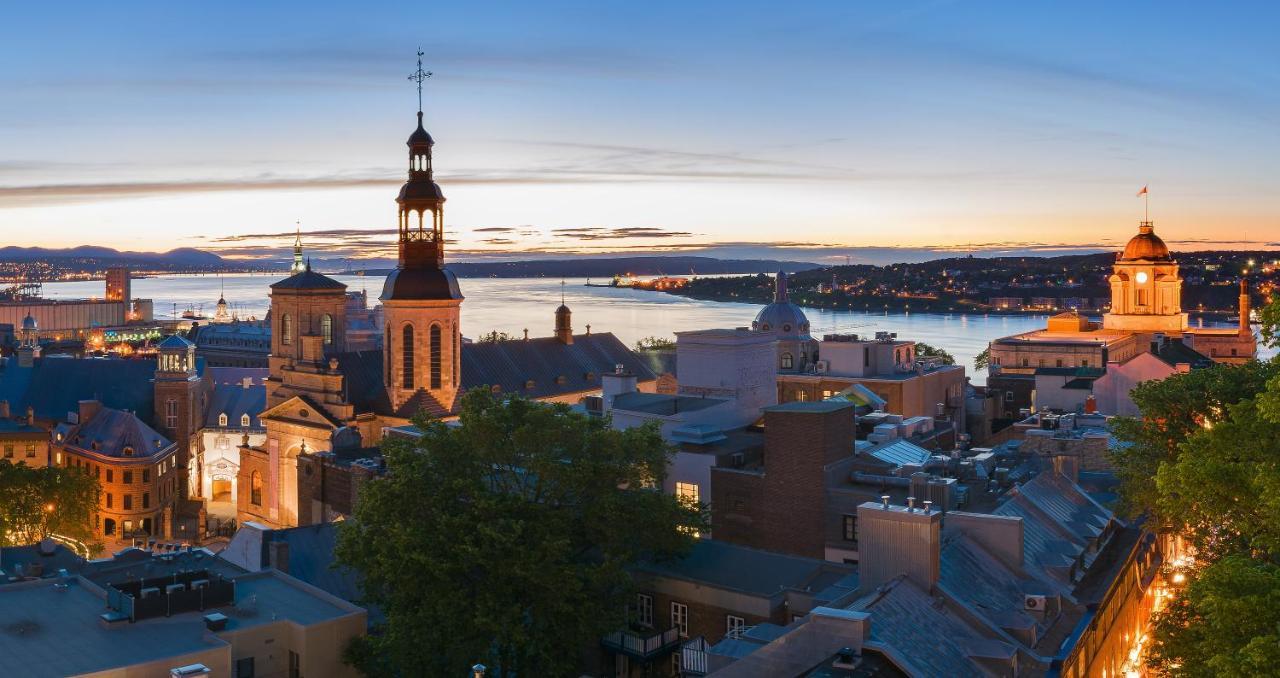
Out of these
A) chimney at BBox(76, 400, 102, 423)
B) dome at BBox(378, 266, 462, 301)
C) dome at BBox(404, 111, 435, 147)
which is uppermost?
dome at BBox(404, 111, 435, 147)

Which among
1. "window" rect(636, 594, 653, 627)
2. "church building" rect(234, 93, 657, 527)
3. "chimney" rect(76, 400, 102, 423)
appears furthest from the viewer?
"chimney" rect(76, 400, 102, 423)

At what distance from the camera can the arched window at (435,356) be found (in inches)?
2413

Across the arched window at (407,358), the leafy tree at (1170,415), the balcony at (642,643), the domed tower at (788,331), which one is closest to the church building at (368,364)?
the arched window at (407,358)

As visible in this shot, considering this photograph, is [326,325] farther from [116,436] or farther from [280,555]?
[280,555]

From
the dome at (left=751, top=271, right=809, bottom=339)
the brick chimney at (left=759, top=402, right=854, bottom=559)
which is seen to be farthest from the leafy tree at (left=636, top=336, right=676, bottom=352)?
the brick chimney at (left=759, top=402, right=854, bottom=559)

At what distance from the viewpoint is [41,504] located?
50469mm

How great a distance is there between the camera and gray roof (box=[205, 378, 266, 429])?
77.6m

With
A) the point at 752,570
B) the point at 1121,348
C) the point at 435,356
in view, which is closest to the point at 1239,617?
the point at 752,570

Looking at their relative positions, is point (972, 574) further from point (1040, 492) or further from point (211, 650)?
point (211, 650)

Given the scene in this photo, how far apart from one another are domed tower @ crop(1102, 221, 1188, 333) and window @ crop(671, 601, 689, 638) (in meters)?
83.3

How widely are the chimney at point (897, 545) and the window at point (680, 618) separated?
529 cm

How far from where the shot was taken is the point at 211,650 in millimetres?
23781

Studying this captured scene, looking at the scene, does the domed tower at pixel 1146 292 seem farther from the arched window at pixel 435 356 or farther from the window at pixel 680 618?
the window at pixel 680 618

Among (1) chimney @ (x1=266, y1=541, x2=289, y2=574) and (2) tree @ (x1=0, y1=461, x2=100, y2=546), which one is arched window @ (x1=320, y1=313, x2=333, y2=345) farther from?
(1) chimney @ (x1=266, y1=541, x2=289, y2=574)
